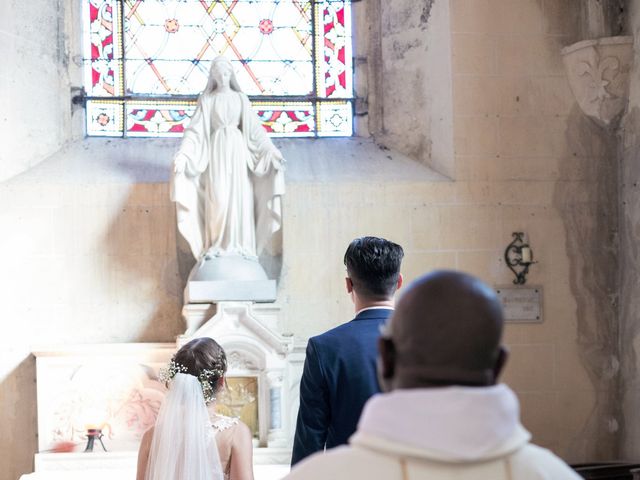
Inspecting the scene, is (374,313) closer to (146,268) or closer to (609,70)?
(146,268)

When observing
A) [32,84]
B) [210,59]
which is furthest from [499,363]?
[210,59]

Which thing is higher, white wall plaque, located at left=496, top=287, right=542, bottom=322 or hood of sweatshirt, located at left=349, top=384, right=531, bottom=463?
hood of sweatshirt, located at left=349, top=384, right=531, bottom=463

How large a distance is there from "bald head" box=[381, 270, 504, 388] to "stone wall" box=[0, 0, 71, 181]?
6954mm

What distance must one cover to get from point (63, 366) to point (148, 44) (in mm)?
3022

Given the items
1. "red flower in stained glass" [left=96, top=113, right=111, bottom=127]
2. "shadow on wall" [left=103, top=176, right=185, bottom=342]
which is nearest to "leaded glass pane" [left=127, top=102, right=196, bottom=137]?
"red flower in stained glass" [left=96, top=113, right=111, bottom=127]

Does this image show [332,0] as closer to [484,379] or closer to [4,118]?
[4,118]

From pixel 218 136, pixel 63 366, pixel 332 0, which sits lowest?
pixel 63 366

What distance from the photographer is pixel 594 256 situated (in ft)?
26.9

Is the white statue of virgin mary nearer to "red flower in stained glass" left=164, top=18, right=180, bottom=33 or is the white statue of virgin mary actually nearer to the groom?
"red flower in stained glass" left=164, top=18, right=180, bottom=33

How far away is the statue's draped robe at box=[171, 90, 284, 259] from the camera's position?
24.4 feet

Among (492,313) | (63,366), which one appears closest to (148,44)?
(63,366)

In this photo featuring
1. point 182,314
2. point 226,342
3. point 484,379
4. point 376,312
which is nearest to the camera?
point 484,379

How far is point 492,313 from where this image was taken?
143 cm

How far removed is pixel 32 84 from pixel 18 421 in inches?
99.4
